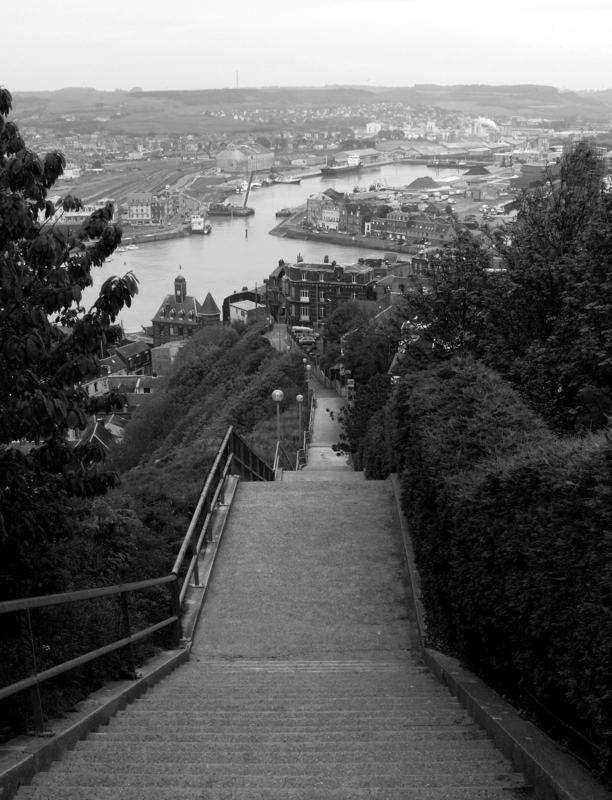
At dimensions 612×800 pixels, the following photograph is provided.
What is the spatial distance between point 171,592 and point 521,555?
1718 mm

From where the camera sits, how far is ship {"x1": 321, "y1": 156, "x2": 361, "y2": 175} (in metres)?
127

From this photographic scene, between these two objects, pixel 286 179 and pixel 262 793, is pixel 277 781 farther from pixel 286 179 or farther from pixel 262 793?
pixel 286 179

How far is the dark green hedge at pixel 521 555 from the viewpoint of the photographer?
7.90 feet

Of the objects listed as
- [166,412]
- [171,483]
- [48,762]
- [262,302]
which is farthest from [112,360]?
[48,762]

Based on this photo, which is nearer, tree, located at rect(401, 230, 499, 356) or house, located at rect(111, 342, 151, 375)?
tree, located at rect(401, 230, 499, 356)

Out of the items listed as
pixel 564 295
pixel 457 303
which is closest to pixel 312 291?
pixel 457 303

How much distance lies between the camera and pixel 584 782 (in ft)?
7.22

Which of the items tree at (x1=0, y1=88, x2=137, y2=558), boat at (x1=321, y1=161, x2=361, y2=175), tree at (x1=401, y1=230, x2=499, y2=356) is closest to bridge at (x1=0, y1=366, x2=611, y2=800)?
tree at (x1=0, y1=88, x2=137, y2=558)

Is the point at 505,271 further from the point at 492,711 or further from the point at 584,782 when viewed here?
the point at 584,782

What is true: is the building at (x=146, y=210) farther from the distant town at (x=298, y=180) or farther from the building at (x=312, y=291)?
the building at (x=312, y=291)

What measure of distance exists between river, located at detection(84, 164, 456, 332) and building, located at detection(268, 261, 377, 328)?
607 centimetres

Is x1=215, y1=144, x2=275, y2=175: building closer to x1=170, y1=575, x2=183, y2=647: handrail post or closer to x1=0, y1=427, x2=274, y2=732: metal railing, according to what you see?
x1=0, y1=427, x2=274, y2=732: metal railing

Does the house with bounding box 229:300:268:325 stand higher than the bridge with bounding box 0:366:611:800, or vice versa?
the bridge with bounding box 0:366:611:800

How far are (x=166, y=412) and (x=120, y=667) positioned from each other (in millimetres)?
23001
